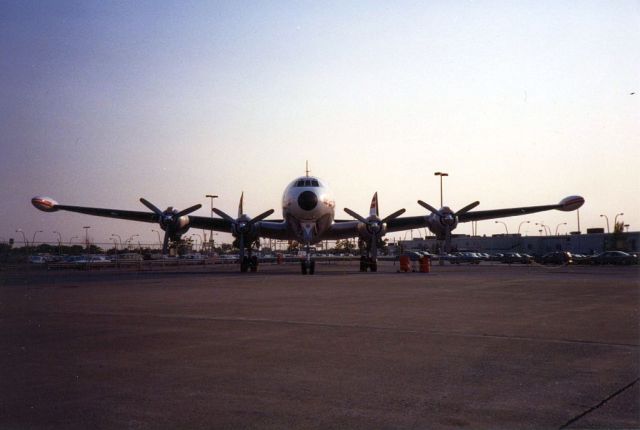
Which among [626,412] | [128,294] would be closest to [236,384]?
[626,412]

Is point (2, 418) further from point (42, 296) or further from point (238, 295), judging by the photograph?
point (42, 296)

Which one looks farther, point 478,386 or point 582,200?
point 582,200

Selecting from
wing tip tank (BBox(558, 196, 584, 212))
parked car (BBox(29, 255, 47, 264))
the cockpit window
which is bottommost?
parked car (BBox(29, 255, 47, 264))

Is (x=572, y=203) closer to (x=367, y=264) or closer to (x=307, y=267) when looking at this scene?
(x=367, y=264)

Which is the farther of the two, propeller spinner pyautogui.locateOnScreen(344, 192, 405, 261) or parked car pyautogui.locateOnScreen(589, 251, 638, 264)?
parked car pyautogui.locateOnScreen(589, 251, 638, 264)

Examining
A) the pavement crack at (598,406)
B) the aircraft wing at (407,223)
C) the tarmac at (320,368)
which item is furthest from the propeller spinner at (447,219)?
the pavement crack at (598,406)

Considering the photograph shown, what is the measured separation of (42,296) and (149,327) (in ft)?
26.3

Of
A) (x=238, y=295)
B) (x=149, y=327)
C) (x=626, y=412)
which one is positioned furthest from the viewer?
(x=238, y=295)

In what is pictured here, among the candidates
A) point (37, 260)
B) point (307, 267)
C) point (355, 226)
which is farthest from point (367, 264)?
point (37, 260)

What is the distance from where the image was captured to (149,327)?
9.27 meters

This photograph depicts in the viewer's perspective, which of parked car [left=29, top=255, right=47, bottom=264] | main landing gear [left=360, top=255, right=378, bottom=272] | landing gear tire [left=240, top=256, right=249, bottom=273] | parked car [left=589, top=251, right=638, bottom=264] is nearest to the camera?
landing gear tire [left=240, top=256, right=249, bottom=273]

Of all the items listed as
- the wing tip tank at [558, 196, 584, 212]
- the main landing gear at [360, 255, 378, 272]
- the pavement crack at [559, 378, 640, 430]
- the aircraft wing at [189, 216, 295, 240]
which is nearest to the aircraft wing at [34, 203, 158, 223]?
the aircraft wing at [189, 216, 295, 240]

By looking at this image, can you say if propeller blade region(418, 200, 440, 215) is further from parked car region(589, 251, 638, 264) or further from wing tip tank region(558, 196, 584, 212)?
parked car region(589, 251, 638, 264)

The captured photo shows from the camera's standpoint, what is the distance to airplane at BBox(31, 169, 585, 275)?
3108cm
